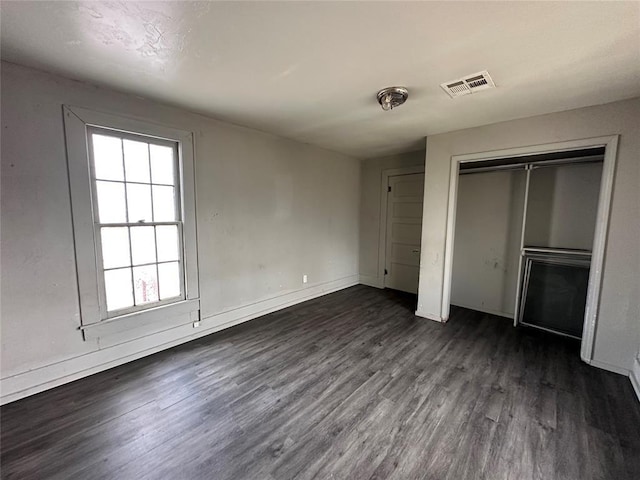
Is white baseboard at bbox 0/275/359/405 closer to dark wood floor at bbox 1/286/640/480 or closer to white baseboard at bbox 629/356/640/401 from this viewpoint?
dark wood floor at bbox 1/286/640/480

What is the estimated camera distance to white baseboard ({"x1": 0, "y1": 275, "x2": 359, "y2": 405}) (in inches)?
78.7

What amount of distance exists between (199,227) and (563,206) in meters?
4.25

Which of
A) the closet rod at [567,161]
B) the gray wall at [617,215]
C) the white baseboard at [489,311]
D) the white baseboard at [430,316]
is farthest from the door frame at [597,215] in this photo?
the white baseboard at [430,316]

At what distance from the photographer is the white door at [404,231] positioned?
14.8ft

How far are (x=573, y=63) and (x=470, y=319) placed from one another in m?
2.93

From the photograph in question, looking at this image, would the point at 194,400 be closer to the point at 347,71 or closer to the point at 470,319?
the point at 347,71

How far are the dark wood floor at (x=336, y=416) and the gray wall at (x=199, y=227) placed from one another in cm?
30

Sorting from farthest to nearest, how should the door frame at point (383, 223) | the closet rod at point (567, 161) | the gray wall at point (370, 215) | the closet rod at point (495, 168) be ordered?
1. the gray wall at point (370, 215)
2. the door frame at point (383, 223)
3. the closet rod at point (495, 168)
4. the closet rod at point (567, 161)

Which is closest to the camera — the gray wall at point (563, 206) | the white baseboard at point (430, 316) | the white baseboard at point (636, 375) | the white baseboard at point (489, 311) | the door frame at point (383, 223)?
the white baseboard at point (636, 375)

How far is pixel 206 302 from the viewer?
3.05 m

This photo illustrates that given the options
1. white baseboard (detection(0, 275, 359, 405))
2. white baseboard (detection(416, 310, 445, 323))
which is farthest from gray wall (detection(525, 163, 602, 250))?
white baseboard (detection(0, 275, 359, 405))

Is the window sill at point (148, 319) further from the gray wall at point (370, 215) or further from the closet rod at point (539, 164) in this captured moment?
the closet rod at point (539, 164)

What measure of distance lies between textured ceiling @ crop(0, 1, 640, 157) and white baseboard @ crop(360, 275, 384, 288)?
3.21 m

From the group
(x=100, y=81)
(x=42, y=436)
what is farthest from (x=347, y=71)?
(x=42, y=436)
